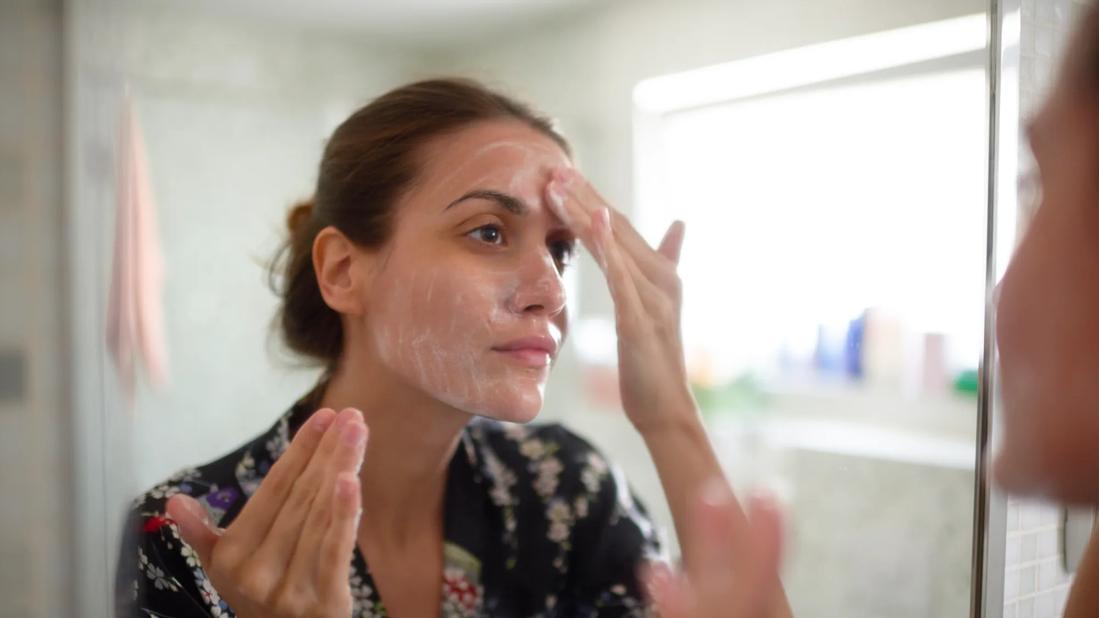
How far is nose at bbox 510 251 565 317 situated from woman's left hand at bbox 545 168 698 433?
57mm

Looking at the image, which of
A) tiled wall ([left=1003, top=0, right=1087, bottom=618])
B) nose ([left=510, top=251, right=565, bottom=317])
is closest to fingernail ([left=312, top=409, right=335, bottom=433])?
nose ([left=510, top=251, right=565, bottom=317])

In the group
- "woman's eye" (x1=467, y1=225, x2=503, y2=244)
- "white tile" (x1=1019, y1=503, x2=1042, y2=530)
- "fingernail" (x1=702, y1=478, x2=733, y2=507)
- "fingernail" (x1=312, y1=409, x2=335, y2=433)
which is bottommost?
"white tile" (x1=1019, y1=503, x2=1042, y2=530)

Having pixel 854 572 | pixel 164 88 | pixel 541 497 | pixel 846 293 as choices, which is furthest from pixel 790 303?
pixel 164 88

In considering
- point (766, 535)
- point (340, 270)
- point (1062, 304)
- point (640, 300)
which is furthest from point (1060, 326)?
point (340, 270)

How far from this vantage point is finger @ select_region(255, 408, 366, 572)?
57 centimetres

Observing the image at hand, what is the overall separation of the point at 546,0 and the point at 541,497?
22.1 inches

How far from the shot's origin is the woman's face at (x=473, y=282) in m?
0.76

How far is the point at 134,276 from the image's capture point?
0.74m

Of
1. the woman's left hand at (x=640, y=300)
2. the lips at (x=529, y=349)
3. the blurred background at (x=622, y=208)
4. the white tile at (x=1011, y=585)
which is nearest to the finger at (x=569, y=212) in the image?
the woman's left hand at (x=640, y=300)

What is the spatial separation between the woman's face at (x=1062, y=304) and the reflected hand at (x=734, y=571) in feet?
0.68

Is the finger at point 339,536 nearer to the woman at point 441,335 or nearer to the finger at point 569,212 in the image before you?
the woman at point 441,335

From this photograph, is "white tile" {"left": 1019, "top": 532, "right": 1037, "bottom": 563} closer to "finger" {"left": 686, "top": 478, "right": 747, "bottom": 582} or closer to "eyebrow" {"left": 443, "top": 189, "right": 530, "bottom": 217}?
"finger" {"left": 686, "top": 478, "right": 747, "bottom": 582}

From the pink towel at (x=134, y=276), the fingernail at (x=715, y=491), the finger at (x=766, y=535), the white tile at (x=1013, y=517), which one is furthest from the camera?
the white tile at (x=1013, y=517)

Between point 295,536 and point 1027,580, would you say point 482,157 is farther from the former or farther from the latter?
point 1027,580
